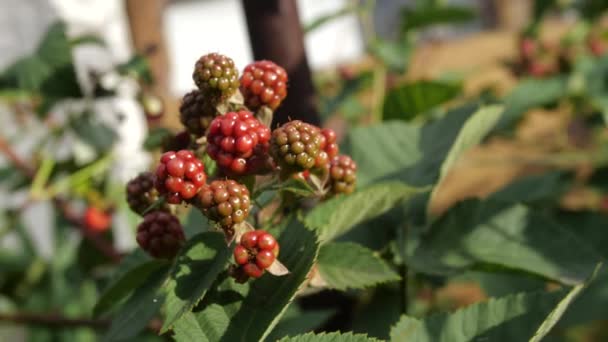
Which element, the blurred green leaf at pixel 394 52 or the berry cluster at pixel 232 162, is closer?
the berry cluster at pixel 232 162

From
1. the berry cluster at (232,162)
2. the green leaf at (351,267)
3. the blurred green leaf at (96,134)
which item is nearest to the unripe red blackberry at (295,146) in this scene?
the berry cluster at (232,162)

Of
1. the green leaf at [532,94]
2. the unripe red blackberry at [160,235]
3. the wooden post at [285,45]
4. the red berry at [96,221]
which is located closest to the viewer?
the unripe red blackberry at [160,235]

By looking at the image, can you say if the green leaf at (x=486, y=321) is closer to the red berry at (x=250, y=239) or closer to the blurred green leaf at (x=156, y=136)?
the red berry at (x=250, y=239)

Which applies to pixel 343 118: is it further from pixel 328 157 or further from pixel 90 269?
pixel 328 157

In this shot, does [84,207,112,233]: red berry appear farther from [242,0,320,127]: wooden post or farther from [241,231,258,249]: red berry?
[241,231,258,249]: red berry

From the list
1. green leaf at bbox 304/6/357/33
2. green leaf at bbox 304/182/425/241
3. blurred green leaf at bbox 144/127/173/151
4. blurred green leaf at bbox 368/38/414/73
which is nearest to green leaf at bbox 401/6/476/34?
blurred green leaf at bbox 368/38/414/73

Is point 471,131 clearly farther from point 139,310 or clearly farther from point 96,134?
point 96,134

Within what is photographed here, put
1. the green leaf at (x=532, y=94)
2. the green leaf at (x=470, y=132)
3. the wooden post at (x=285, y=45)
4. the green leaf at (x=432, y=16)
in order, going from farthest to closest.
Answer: the green leaf at (x=432, y=16) < the green leaf at (x=532, y=94) < the wooden post at (x=285, y=45) < the green leaf at (x=470, y=132)

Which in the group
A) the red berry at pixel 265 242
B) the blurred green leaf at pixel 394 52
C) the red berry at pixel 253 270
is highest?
the red berry at pixel 265 242
